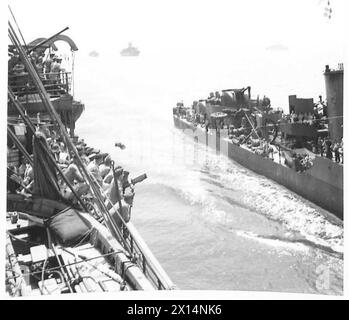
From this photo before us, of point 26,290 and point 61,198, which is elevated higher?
point 61,198

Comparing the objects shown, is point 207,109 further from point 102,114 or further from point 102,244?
point 102,244

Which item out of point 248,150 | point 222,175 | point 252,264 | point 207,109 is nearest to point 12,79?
point 252,264

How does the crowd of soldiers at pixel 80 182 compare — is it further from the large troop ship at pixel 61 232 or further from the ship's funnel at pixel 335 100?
the ship's funnel at pixel 335 100

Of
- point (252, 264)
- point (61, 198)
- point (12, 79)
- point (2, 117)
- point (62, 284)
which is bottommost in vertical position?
point (252, 264)

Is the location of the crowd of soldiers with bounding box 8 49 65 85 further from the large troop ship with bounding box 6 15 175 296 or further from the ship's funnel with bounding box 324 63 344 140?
the ship's funnel with bounding box 324 63 344 140

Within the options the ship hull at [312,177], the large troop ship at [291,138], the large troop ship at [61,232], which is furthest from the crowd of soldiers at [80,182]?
the large troop ship at [291,138]

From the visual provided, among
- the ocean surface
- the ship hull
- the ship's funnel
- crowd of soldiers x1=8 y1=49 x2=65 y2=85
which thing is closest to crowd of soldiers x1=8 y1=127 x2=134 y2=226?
the ocean surface

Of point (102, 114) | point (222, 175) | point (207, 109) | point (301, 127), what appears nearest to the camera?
point (301, 127)
